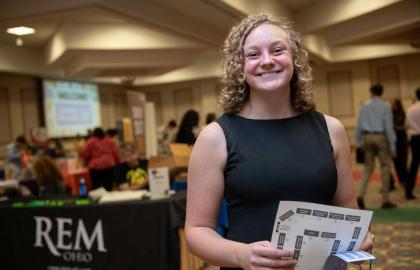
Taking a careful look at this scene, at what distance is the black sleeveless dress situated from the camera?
3.74 ft

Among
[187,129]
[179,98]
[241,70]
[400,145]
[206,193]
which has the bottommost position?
[400,145]

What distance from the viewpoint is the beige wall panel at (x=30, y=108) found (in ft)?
37.2

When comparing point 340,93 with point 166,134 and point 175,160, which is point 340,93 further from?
point 175,160

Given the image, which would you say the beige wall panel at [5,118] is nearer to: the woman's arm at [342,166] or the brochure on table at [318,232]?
the woman's arm at [342,166]

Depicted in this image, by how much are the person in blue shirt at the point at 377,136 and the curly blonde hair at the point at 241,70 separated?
4.60 meters

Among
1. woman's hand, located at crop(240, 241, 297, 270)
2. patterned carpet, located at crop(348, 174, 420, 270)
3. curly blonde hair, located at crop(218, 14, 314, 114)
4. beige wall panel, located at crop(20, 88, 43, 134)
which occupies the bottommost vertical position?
patterned carpet, located at crop(348, 174, 420, 270)

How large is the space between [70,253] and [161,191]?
83 centimetres

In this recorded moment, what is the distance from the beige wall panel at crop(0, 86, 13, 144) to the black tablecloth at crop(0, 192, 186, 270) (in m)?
7.82

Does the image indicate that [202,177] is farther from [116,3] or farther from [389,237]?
[116,3]

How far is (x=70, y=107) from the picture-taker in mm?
12664

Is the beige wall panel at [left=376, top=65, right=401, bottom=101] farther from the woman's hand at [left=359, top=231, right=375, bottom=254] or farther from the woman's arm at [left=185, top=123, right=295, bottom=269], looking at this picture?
the woman's arm at [left=185, top=123, right=295, bottom=269]

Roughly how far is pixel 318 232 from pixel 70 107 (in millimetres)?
12361

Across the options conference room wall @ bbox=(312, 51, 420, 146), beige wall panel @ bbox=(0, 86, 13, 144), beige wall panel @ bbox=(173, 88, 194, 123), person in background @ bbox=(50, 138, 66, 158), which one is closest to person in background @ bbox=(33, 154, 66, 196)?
person in background @ bbox=(50, 138, 66, 158)

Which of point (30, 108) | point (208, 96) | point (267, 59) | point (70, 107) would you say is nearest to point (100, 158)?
point (30, 108)
